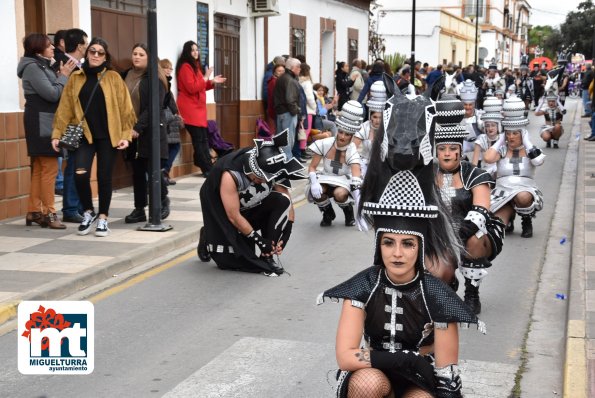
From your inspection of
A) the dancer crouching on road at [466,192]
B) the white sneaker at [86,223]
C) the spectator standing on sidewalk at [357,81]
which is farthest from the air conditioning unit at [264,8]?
the dancer crouching on road at [466,192]

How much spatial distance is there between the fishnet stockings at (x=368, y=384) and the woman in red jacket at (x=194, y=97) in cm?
1132

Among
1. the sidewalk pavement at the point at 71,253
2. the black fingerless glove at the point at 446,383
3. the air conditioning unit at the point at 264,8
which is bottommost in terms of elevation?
the sidewalk pavement at the point at 71,253

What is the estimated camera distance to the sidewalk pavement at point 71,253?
25.5 ft

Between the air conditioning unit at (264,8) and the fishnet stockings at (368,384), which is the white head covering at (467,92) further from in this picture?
the fishnet stockings at (368,384)

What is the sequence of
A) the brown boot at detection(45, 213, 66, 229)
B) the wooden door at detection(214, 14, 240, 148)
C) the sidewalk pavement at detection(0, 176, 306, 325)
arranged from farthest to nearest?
the wooden door at detection(214, 14, 240, 148)
the brown boot at detection(45, 213, 66, 229)
the sidewalk pavement at detection(0, 176, 306, 325)

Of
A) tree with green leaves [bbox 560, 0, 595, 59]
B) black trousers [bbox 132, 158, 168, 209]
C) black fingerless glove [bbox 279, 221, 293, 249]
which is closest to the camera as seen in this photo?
black fingerless glove [bbox 279, 221, 293, 249]

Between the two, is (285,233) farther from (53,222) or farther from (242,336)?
(53,222)

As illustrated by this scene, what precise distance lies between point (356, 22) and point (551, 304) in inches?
822

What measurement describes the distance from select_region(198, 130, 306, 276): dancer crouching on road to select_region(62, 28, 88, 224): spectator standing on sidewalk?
230cm

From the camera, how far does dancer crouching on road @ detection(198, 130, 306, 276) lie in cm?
838

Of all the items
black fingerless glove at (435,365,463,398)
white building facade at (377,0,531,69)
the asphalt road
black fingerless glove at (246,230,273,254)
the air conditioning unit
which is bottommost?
the asphalt road

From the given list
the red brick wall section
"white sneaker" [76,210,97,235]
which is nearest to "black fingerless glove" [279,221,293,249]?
"white sneaker" [76,210,97,235]

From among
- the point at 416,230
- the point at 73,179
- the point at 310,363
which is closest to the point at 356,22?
the point at 73,179

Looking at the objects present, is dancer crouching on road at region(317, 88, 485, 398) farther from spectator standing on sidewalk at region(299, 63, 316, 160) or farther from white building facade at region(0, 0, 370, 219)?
spectator standing on sidewalk at region(299, 63, 316, 160)
